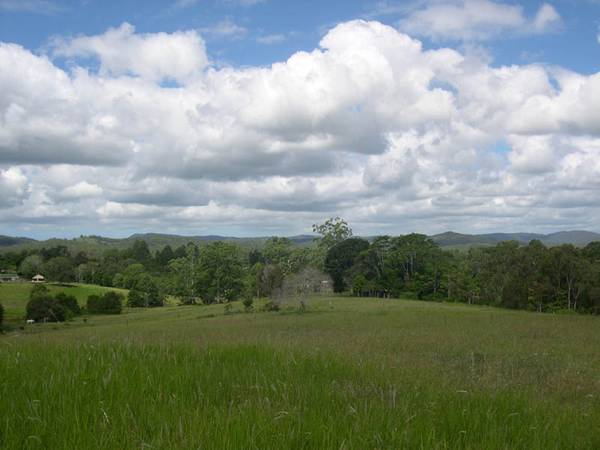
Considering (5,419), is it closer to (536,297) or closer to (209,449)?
(209,449)

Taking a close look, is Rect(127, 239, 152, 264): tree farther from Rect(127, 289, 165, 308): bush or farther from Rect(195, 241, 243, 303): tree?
Rect(195, 241, 243, 303): tree

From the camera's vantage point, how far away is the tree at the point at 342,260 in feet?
326

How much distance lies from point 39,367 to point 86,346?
4.00ft

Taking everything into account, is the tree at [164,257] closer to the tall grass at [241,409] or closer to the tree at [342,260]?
the tree at [342,260]

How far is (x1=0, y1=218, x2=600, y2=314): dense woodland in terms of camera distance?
6081cm

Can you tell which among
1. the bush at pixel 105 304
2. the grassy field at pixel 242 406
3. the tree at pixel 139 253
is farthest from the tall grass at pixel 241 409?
the tree at pixel 139 253

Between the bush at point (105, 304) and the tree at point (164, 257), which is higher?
the tree at point (164, 257)

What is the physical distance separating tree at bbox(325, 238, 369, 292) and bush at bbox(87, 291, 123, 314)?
40880mm

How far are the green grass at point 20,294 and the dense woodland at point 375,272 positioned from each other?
9.97 m

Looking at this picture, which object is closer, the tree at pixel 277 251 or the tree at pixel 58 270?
the tree at pixel 277 251

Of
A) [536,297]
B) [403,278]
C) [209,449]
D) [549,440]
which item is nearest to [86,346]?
[209,449]

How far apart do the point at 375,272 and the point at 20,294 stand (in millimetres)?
67268

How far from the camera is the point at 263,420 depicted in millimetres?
3459

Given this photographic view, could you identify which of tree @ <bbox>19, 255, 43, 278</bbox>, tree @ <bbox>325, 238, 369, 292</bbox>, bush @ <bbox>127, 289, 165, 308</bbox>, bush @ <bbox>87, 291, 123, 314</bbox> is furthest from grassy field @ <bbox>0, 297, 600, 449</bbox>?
tree @ <bbox>19, 255, 43, 278</bbox>
